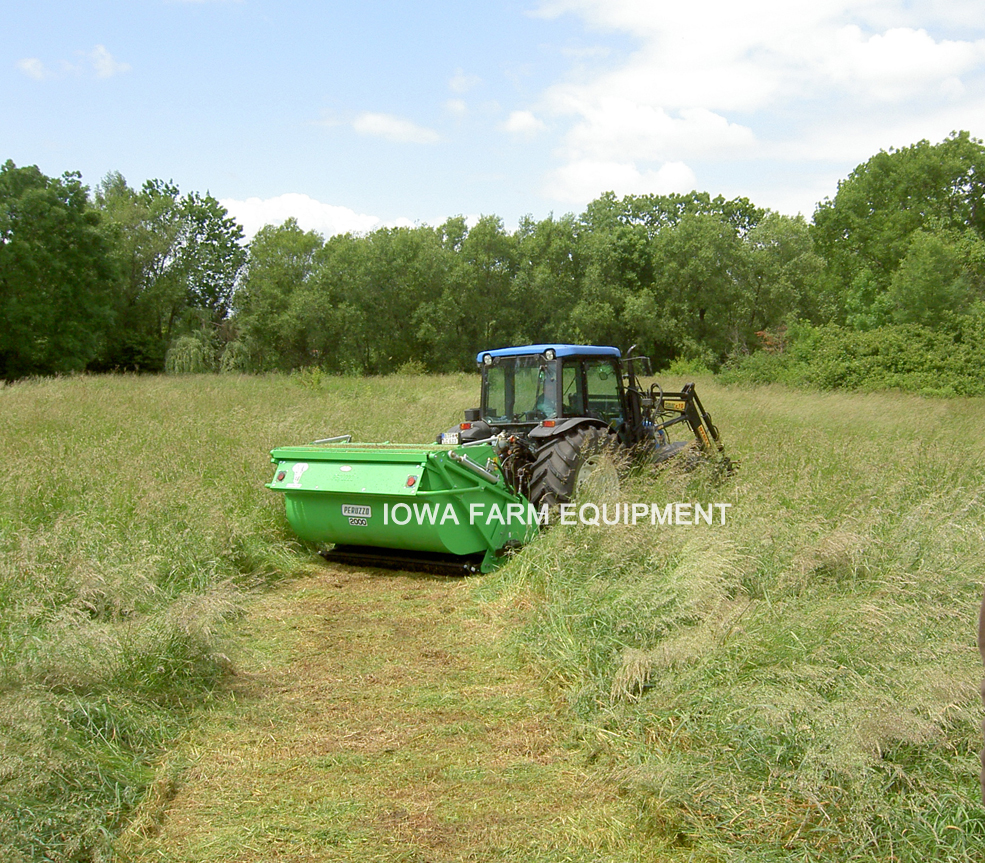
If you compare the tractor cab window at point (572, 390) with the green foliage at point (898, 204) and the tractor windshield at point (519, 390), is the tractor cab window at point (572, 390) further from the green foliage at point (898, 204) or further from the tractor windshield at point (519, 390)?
the green foliage at point (898, 204)

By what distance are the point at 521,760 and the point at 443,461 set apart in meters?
2.78

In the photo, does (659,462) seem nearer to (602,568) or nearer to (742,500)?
(742,500)

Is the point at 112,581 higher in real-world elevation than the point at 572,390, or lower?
lower

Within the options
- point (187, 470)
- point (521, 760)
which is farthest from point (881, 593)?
point (187, 470)

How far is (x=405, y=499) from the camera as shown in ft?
19.2

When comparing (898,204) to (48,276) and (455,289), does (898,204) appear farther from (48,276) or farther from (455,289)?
(48,276)

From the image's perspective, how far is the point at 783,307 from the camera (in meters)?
34.6

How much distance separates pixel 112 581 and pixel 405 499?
1.94m

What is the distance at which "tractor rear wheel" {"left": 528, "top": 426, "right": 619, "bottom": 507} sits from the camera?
627cm

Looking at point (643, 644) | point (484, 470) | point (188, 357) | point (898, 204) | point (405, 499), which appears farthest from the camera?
point (898, 204)

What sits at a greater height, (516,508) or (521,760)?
(516,508)

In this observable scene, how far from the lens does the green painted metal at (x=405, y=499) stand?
5.87 m

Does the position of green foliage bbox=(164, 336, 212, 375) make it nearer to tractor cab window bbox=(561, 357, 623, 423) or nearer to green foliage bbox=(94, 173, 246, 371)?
green foliage bbox=(94, 173, 246, 371)

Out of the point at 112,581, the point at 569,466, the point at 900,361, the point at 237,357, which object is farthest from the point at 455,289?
the point at 112,581
